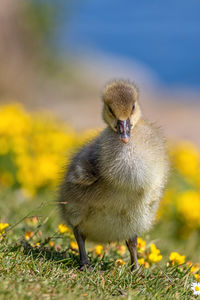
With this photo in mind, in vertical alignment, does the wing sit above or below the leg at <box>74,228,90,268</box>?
above

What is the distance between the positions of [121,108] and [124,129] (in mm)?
139

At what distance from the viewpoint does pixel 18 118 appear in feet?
24.4

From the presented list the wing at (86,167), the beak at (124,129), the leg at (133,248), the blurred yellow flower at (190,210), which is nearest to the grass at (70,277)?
the leg at (133,248)

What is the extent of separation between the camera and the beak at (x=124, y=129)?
3.44 m

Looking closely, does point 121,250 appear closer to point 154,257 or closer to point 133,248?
point 154,257

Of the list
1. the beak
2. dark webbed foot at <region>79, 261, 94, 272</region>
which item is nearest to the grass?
dark webbed foot at <region>79, 261, 94, 272</region>

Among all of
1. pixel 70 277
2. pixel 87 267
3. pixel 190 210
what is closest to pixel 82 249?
pixel 87 267

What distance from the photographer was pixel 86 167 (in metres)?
3.70

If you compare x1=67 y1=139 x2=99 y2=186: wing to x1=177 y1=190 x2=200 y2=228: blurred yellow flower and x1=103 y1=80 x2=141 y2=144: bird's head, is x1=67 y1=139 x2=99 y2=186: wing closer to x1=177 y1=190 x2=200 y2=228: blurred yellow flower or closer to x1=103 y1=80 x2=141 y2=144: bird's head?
x1=103 y1=80 x2=141 y2=144: bird's head

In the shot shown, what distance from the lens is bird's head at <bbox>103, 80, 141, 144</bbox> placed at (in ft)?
11.5

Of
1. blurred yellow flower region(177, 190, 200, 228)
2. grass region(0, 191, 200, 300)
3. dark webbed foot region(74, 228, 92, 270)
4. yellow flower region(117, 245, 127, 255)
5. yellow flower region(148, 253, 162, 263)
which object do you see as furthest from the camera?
blurred yellow flower region(177, 190, 200, 228)

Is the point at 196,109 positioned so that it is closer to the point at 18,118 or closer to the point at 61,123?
the point at 61,123

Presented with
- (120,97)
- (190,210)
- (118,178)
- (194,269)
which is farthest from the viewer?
(190,210)

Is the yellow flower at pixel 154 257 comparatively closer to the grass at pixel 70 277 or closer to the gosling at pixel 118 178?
the grass at pixel 70 277
